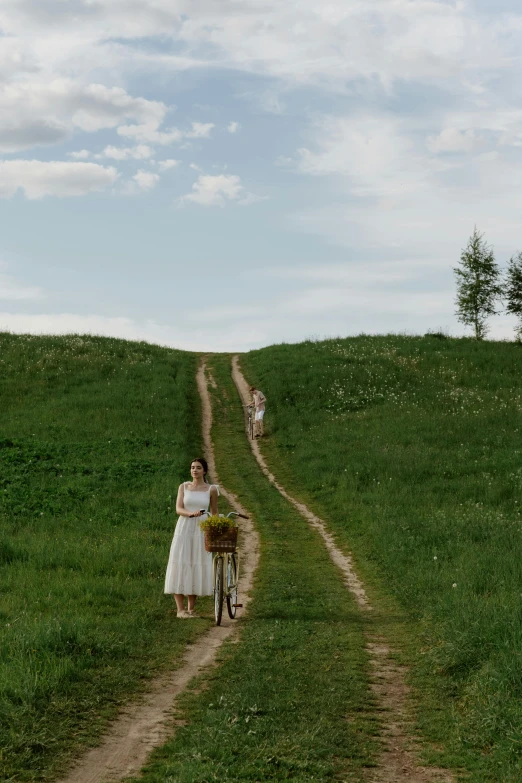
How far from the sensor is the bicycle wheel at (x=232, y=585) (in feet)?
43.9

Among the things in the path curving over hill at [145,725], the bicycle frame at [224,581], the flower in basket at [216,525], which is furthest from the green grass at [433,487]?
the flower in basket at [216,525]

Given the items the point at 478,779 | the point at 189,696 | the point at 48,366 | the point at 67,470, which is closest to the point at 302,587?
the point at 189,696

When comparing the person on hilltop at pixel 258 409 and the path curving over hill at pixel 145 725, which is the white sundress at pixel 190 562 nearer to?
the path curving over hill at pixel 145 725

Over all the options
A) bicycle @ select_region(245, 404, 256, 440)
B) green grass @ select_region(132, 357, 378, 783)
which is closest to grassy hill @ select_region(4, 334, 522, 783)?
green grass @ select_region(132, 357, 378, 783)

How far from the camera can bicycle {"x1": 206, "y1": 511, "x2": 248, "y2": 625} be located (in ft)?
42.6

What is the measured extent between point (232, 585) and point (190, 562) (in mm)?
837

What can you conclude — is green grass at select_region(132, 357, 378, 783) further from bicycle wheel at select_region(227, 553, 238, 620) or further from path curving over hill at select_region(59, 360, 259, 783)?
bicycle wheel at select_region(227, 553, 238, 620)

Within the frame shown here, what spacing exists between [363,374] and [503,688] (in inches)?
1409

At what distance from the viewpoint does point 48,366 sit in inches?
1839

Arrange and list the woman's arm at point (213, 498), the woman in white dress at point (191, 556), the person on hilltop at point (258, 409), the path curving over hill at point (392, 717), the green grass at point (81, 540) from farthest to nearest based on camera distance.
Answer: the person on hilltop at point (258, 409) < the woman's arm at point (213, 498) < the woman in white dress at point (191, 556) < the green grass at point (81, 540) < the path curving over hill at point (392, 717)

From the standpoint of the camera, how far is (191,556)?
45.3ft

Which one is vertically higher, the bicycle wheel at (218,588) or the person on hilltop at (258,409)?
the person on hilltop at (258,409)

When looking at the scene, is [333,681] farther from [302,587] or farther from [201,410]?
[201,410]

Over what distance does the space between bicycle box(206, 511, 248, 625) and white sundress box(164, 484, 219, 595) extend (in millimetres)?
199
